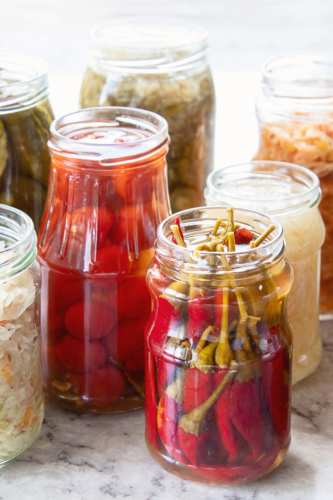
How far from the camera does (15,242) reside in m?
0.77

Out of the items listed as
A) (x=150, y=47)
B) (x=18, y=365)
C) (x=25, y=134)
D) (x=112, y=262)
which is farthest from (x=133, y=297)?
(x=150, y=47)

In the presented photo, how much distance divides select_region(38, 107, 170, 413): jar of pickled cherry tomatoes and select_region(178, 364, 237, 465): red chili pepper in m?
0.15

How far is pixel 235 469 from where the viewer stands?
706 mm

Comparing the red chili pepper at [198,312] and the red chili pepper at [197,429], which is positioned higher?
the red chili pepper at [198,312]

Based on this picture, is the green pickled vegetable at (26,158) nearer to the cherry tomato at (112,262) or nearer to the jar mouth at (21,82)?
the jar mouth at (21,82)

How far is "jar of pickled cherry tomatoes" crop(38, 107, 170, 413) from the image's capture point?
2.56ft

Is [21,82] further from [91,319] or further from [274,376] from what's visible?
[274,376]

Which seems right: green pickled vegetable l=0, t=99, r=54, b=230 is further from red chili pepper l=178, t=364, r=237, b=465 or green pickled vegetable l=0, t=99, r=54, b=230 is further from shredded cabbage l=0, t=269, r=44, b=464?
red chili pepper l=178, t=364, r=237, b=465

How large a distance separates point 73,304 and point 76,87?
846 millimetres

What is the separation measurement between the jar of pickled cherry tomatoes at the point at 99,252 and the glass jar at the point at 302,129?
21 cm

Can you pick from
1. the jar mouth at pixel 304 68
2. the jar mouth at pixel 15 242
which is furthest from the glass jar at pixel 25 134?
the jar mouth at pixel 304 68

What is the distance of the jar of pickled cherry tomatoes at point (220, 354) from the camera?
67 centimetres

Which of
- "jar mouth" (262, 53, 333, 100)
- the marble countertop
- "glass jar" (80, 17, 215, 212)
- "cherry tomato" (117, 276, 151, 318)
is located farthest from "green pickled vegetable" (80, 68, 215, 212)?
the marble countertop

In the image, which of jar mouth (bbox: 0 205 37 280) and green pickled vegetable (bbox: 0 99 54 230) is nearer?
jar mouth (bbox: 0 205 37 280)
